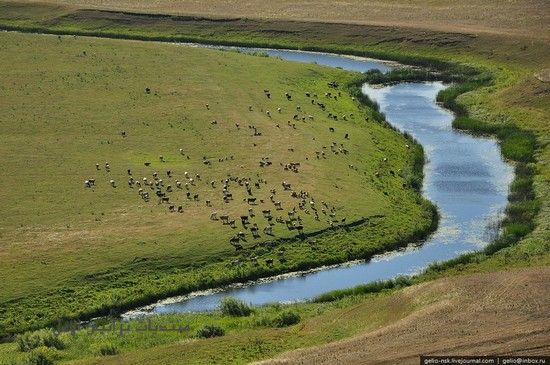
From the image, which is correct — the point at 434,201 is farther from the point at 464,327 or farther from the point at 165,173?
the point at 464,327

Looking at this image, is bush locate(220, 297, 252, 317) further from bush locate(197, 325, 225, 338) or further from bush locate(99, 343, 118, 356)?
bush locate(99, 343, 118, 356)

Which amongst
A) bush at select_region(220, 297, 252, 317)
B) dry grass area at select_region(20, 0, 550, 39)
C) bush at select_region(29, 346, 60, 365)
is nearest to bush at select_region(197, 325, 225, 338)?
bush at select_region(220, 297, 252, 317)

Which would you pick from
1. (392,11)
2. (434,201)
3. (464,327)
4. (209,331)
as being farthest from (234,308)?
(392,11)

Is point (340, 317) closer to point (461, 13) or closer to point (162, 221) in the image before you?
point (162, 221)

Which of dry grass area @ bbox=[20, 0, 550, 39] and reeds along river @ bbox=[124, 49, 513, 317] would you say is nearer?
reeds along river @ bbox=[124, 49, 513, 317]

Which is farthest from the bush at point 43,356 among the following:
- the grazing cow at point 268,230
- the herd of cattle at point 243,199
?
the grazing cow at point 268,230

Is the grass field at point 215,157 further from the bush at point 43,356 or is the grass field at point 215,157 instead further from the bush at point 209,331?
the bush at point 209,331
